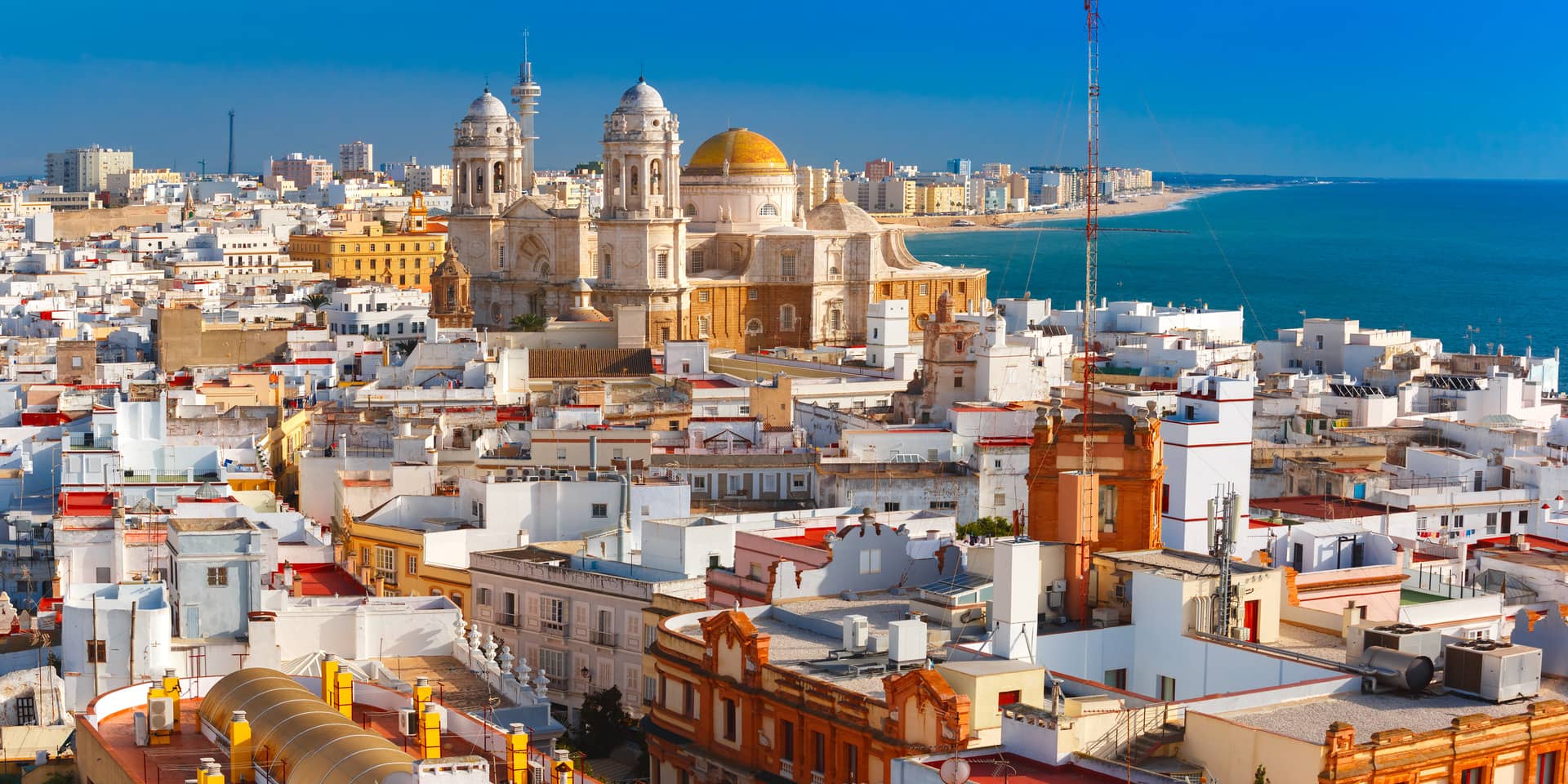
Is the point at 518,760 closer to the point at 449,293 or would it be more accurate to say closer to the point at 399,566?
the point at 399,566

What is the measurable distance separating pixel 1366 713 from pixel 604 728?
7.51 metres

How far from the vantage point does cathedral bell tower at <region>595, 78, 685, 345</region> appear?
178 ft

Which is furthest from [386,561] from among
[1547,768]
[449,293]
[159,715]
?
[449,293]

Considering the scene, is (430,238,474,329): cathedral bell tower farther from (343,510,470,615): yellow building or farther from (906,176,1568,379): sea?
(343,510,470,615): yellow building

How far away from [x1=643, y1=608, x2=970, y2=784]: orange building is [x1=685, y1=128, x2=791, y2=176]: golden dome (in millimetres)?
43572

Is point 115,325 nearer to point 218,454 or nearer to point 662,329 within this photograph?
point 662,329

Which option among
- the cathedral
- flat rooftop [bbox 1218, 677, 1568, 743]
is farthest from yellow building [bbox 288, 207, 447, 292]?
flat rooftop [bbox 1218, 677, 1568, 743]

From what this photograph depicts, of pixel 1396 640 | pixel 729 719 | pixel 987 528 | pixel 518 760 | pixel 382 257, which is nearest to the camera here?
pixel 518 760

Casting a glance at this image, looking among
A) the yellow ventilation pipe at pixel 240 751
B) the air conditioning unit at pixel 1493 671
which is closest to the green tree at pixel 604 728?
the yellow ventilation pipe at pixel 240 751

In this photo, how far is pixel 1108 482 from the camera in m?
18.4

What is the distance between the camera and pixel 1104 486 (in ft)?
60.3

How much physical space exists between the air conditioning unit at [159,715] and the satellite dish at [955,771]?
15.1ft

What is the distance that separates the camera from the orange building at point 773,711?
13.4 metres

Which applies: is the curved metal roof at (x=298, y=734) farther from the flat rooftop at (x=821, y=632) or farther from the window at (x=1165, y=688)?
the window at (x=1165, y=688)
